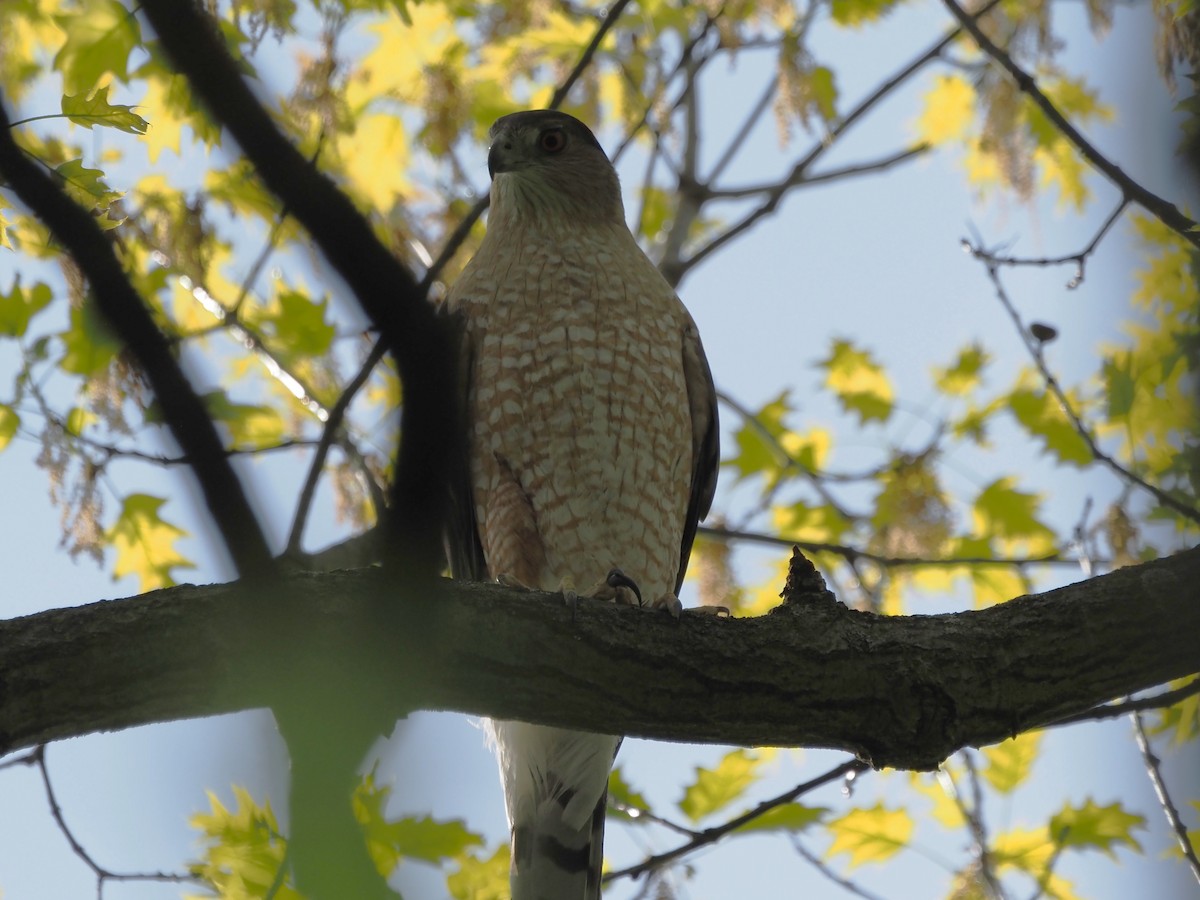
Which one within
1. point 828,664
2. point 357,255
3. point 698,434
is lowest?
point 357,255

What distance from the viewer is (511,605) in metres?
2.87

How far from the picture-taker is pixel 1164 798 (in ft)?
11.5

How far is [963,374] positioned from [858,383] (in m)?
0.66

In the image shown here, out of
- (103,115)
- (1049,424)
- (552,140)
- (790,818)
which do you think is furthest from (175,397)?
(1049,424)

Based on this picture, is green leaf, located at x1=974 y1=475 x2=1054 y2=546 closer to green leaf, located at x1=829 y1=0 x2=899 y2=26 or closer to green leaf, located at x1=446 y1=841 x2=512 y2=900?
green leaf, located at x1=829 y1=0 x2=899 y2=26

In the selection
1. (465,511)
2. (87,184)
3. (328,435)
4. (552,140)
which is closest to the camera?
(328,435)

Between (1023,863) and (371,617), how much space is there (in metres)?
4.95

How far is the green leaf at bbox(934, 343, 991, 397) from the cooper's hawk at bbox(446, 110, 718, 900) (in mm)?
3497

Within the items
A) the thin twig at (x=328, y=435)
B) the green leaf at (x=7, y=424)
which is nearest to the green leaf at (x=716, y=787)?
the green leaf at (x=7, y=424)

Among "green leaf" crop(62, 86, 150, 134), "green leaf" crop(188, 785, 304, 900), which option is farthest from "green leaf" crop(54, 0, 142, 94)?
"green leaf" crop(188, 785, 304, 900)

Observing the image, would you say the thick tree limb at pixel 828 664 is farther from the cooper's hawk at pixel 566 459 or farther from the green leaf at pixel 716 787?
the green leaf at pixel 716 787

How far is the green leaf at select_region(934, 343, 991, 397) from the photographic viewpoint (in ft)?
25.7

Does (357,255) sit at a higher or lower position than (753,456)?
lower

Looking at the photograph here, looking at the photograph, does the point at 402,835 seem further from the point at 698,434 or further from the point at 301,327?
the point at 301,327
